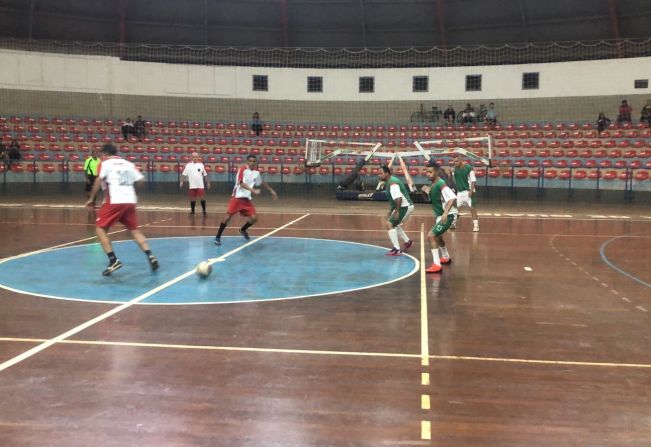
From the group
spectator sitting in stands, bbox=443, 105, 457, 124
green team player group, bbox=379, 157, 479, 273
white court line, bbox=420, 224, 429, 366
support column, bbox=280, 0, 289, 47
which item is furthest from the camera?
support column, bbox=280, 0, 289, 47

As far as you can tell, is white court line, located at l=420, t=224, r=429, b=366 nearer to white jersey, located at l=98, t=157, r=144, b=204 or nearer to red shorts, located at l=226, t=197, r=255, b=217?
red shorts, located at l=226, t=197, r=255, b=217

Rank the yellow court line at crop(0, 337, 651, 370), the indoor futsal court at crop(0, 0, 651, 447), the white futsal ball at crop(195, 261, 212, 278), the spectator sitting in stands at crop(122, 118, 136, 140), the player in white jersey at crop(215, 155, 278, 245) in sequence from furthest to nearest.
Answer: the spectator sitting in stands at crop(122, 118, 136, 140)
the player in white jersey at crop(215, 155, 278, 245)
the white futsal ball at crop(195, 261, 212, 278)
the yellow court line at crop(0, 337, 651, 370)
the indoor futsal court at crop(0, 0, 651, 447)

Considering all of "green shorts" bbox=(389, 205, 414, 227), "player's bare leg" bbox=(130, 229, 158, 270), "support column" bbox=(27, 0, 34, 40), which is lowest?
"player's bare leg" bbox=(130, 229, 158, 270)

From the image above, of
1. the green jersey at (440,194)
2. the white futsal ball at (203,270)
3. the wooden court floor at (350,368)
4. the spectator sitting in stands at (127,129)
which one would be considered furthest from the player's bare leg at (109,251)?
the spectator sitting in stands at (127,129)

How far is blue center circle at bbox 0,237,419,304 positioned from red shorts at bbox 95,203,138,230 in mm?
772

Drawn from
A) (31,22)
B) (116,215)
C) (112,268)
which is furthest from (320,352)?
(31,22)

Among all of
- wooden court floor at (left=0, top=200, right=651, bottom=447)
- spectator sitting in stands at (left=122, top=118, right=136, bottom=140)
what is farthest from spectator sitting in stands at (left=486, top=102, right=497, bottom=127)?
wooden court floor at (left=0, top=200, right=651, bottom=447)

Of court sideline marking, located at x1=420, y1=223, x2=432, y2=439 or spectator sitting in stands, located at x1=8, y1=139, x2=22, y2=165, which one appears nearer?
court sideline marking, located at x1=420, y1=223, x2=432, y2=439

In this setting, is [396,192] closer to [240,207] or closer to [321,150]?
[240,207]

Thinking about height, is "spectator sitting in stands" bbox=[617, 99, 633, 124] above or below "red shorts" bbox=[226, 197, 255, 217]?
above

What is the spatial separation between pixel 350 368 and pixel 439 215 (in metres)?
6.17

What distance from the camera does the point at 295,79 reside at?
34875 millimetres

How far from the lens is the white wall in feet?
104

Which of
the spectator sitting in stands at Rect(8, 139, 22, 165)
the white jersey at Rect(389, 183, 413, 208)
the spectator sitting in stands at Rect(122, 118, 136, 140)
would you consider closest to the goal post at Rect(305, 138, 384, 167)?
the spectator sitting in stands at Rect(122, 118, 136, 140)
